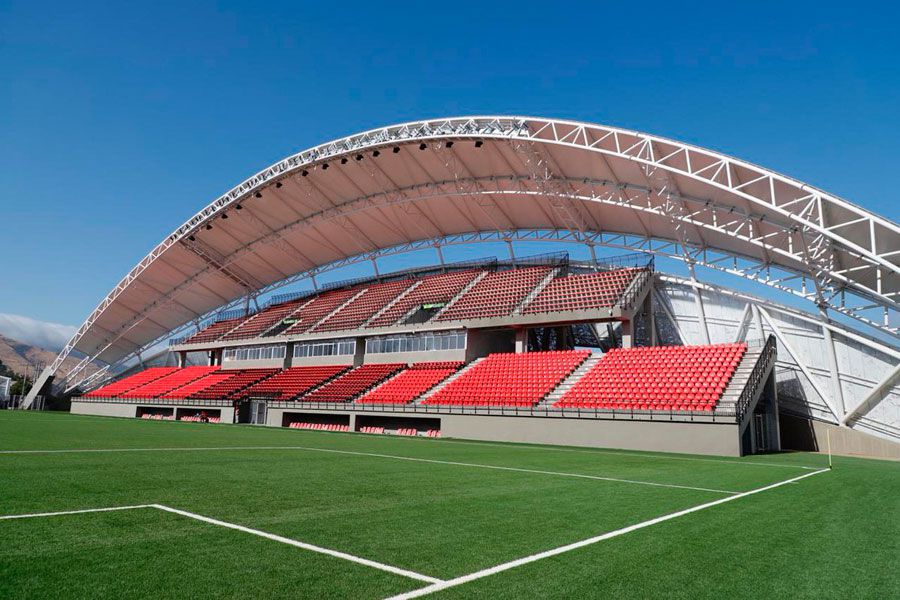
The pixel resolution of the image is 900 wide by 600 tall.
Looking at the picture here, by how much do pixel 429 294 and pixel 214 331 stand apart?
84.9ft

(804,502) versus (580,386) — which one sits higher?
(580,386)

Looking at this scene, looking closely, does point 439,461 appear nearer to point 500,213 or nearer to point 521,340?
point 521,340

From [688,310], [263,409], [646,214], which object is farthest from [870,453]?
[263,409]

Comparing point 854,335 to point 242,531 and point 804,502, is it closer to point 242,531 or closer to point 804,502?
point 804,502

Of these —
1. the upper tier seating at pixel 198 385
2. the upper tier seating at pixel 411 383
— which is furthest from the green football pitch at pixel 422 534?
the upper tier seating at pixel 198 385

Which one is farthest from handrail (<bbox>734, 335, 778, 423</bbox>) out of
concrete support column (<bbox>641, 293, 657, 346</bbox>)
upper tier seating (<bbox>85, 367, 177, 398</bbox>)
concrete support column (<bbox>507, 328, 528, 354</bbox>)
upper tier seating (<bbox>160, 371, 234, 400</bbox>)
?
upper tier seating (<bbox>85, 367, 177, 398</bbox>)

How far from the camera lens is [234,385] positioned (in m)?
46.2

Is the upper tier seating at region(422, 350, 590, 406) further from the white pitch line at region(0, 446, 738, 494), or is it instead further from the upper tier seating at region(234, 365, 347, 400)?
the white pitch line at region(0, 446, 738, 494)

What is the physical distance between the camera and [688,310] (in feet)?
111

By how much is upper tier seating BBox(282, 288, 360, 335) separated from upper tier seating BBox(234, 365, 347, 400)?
166 inches

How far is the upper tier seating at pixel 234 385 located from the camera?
144 ft

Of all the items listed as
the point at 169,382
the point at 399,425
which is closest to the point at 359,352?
the point at 399,425

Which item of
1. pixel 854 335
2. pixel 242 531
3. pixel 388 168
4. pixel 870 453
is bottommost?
pixel 870 453

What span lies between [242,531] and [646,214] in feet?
104
